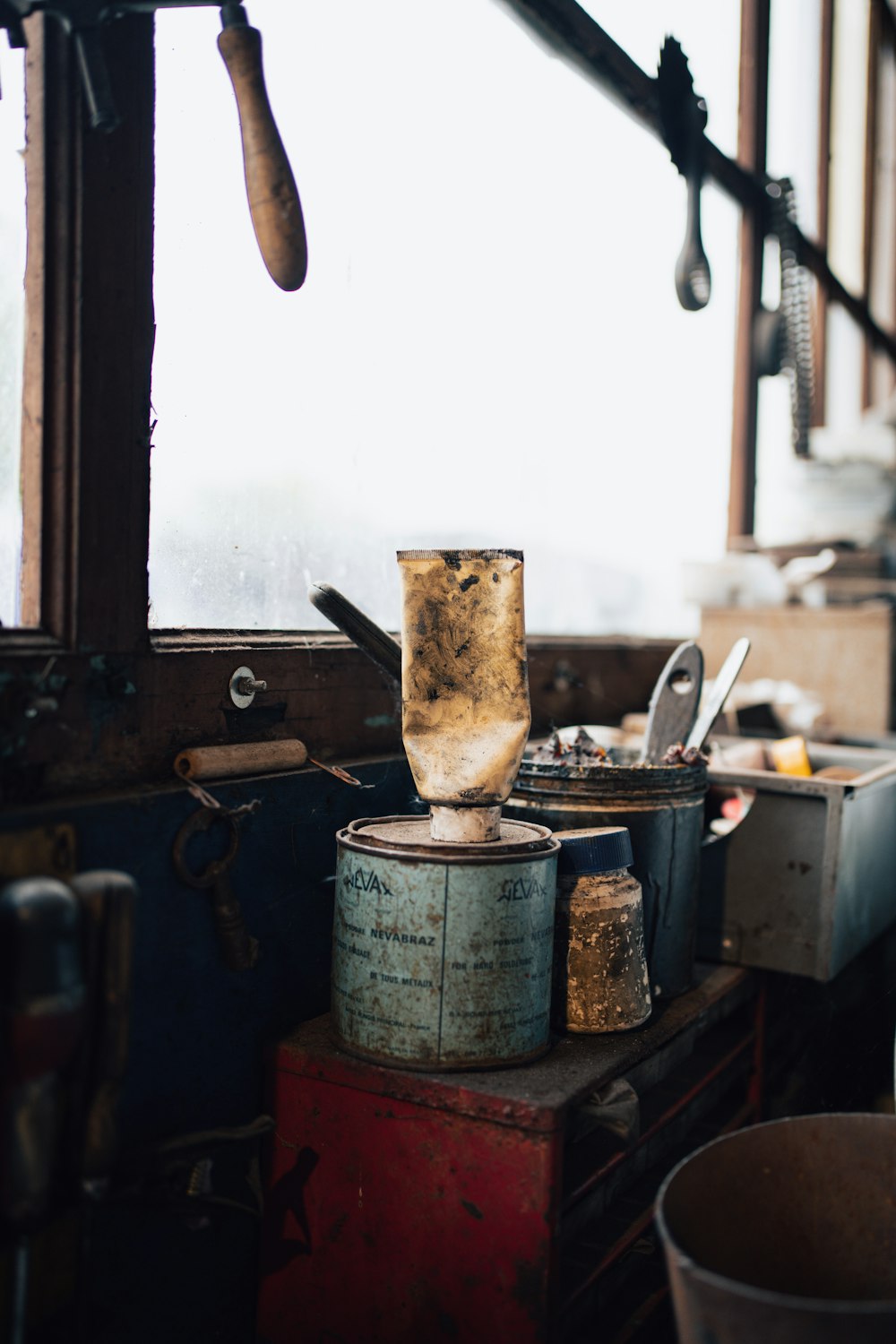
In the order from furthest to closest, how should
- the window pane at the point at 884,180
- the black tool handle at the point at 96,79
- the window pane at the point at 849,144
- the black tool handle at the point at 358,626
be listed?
1. the window pane at the point at 884,180
2. the window pane at the point at 849,144
3. the black tool handle at the point at 358,626
4. the black tool handle at the point at 96,79

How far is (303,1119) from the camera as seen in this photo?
137cm

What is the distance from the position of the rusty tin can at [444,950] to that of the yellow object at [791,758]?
1047mm

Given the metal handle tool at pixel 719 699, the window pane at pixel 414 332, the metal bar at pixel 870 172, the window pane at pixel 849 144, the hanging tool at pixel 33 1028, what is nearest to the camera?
the hanging tool at pixel 33 1028

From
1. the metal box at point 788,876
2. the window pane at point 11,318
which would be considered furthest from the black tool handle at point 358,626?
the metal box at point 788,876

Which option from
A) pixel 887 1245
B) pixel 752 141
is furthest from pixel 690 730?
pixel 752 141

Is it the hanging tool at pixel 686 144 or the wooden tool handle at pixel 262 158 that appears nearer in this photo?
the wooden tool handle at pixel 262 158

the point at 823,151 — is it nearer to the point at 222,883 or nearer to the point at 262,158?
the point at 262,158

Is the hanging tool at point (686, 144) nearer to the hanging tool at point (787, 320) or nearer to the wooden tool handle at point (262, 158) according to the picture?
the hanging tool at point (787, 320)

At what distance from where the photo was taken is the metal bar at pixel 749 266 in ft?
11.2

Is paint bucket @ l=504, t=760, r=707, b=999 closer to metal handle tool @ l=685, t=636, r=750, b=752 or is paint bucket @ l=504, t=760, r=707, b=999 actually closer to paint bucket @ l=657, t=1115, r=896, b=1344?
metal handle tool @ l=685, t=636, r=750, b=752

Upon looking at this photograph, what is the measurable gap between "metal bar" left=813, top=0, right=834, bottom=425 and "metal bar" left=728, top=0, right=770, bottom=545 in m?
1.19

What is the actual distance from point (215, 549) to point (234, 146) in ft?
1.73

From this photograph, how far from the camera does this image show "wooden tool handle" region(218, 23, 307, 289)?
1.13 m

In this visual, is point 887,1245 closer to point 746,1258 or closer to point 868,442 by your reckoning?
point 746,1258
